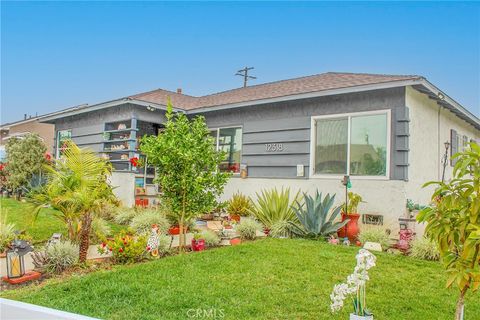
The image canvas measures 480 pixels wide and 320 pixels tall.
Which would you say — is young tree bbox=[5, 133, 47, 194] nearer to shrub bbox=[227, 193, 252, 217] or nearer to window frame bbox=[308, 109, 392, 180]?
shrub bbox=[227, 193, 252, 217]

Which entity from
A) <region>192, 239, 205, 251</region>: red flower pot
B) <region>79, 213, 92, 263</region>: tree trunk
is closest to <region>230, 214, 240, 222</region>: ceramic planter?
<region>192, 239, 205, 251</region>: red flower pot

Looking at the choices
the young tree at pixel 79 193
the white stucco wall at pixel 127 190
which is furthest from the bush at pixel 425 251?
the white stucco wall at pixel 127 190

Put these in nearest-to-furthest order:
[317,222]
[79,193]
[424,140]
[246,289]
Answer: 1. [246,289]
2. [79,193]
3. [317,222]
4. [424,140]

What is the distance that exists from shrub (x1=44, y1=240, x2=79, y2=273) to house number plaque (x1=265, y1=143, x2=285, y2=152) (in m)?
5.91

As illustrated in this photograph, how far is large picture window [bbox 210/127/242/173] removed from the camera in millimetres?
10789

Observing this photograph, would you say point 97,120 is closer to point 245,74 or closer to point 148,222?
point 148,222

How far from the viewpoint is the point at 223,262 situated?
525 centimetres

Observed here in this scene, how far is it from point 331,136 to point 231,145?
3.26m

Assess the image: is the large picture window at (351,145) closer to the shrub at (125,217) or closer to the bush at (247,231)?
the bush at (247,231)

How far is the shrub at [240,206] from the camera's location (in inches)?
370

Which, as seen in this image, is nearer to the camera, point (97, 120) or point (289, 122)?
point (289, 122)

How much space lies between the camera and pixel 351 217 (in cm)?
766

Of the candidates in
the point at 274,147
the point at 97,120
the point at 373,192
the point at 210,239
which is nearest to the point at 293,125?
the point at 274,147

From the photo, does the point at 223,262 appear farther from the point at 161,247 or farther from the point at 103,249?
the point at 103,249
